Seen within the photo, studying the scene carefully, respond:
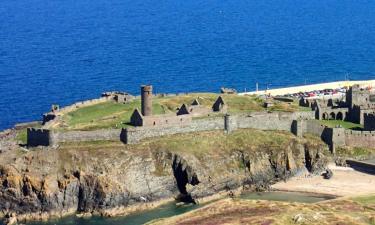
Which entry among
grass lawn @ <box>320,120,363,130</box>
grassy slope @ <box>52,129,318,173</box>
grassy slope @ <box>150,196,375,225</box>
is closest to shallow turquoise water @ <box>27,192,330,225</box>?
grassy slope @ <box>52,129,318,173</box>

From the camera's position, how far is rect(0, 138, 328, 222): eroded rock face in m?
99.2

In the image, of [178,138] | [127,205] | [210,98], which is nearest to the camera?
[127,205]

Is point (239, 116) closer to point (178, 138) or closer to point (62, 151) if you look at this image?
point (178, 138)

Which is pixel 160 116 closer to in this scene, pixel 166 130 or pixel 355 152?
pixel 166 130

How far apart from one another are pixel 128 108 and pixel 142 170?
1795cm

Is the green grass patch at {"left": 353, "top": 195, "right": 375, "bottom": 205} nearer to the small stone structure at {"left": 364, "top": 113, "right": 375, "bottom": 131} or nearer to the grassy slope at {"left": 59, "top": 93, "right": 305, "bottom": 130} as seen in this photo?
the small stone structure at {"left": 364, "top": 113, "right": 375, "bottom": 131}

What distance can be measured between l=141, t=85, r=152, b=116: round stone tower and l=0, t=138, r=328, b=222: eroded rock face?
719 centimetres

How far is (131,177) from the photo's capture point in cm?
10394

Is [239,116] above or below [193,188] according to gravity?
above

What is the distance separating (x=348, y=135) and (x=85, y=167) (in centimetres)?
3589

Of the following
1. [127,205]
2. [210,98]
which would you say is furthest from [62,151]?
[210,98]

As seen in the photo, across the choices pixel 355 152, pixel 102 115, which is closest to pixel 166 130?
pixel 102 115

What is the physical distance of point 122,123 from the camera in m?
113

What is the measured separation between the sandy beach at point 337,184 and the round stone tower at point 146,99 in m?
18.4
